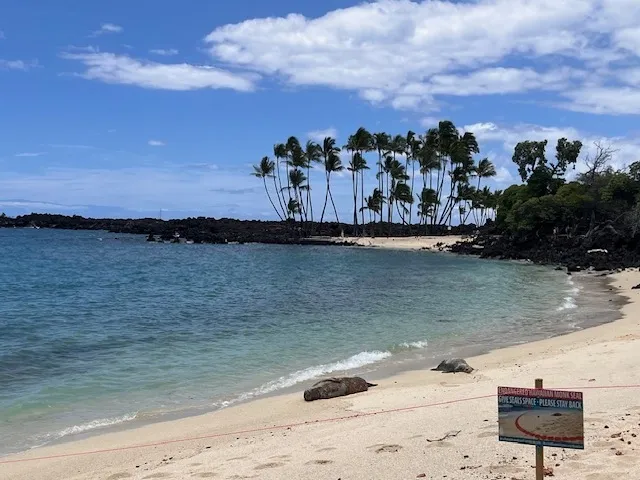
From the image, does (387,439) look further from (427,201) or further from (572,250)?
(427,201)

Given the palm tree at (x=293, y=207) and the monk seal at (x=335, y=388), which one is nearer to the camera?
the monk seal at (x=335, y=388)

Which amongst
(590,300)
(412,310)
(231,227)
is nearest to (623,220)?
(590,300)

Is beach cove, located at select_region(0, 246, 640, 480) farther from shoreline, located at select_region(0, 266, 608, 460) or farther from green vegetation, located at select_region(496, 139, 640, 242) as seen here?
green vegetation, located at select_region(496, 139, 640, 242)

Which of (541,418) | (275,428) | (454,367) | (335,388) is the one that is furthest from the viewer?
(454,367)

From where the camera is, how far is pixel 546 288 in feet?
104

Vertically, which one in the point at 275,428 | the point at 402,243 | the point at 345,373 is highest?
the point at 402,243

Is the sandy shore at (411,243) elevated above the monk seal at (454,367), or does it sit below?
above

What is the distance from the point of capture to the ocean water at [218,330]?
1195 centimetres

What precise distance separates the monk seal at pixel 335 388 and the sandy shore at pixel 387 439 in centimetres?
28

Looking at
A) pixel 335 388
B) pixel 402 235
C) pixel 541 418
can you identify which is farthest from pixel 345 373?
pixel 402 235

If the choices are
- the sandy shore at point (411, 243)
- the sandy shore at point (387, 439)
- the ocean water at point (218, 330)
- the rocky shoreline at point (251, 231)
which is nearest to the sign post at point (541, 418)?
the sandy shore at point (387, 439)

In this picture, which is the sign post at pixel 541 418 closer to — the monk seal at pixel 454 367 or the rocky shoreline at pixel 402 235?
the monk seal at pixel 454 367

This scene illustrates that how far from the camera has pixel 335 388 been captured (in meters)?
11.2

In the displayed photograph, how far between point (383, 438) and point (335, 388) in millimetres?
3655
